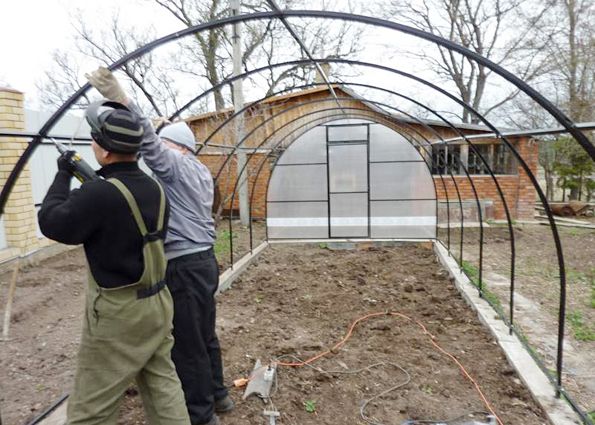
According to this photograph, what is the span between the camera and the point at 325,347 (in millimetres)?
3461

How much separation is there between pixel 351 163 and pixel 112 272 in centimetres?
683

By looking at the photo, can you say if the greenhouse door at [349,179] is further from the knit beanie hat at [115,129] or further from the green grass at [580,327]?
the knit beanie hat at [115,129]

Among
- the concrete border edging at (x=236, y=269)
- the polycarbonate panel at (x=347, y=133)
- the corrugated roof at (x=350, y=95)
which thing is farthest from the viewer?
the corrugated roof at (x=350, y=95)

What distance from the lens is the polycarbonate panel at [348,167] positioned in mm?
7996

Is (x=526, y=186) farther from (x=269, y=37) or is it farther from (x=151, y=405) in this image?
(x=151, y=405)

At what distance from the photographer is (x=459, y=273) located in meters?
5.44

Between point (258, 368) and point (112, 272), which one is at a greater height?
point (112, 272)

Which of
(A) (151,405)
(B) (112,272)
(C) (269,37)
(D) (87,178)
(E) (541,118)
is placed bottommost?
(A) (151,405)

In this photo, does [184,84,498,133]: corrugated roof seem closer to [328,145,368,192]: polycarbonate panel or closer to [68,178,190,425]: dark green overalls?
[328,145,368,192]: polycarbonate panel

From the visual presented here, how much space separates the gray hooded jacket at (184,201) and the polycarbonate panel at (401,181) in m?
6.10

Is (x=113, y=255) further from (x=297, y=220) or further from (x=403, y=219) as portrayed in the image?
(x=403, y=219)

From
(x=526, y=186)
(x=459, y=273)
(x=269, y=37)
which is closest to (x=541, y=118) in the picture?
(x=526, y=186)

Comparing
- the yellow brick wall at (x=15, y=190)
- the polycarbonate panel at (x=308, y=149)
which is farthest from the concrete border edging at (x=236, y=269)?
the yellow brick wall at (x=15, y=190)

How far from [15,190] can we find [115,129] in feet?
16.3
